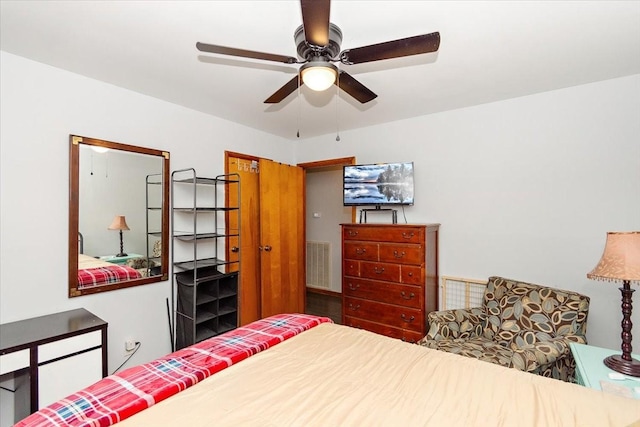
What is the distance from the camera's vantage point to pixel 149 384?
3.96ft

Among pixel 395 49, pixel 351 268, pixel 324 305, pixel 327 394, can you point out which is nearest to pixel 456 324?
pixel 351 268

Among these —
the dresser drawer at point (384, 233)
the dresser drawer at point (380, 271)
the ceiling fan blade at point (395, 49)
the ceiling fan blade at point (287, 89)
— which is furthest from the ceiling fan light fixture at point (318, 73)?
the dresser drawer at point (380, 271)

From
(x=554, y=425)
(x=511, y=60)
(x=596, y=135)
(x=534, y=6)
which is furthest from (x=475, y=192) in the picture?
(x=554, y=425)

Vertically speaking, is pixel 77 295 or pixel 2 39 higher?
pixel 2 39

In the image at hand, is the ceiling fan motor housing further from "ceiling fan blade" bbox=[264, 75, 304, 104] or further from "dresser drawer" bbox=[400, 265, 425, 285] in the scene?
"dresser drawer" bbox=[400, 265, 425, 285]

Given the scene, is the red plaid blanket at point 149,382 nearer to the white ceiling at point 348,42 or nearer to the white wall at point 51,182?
the white wall at point 51,182

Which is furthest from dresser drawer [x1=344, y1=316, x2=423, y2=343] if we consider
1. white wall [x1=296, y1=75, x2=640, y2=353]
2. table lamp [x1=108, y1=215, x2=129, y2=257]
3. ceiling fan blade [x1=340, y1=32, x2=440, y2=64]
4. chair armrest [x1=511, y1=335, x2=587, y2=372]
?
ceiling fan blade [x1=340, y1=32, x2=440, y2=64]

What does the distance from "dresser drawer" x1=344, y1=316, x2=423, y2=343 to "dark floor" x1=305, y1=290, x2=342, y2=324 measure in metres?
1.04

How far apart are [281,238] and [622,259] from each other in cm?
316

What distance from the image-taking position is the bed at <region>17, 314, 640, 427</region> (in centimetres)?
104

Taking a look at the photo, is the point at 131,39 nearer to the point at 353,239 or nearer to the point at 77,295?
the point at 77,295

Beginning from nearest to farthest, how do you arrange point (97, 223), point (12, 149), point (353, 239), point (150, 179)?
1. point (12, 149)
2. point (97, 223)
3. point (150, 179)
4. point (353, 239)

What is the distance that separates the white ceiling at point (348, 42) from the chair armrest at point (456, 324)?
1942 millimetres

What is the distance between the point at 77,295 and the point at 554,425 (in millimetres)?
2937
